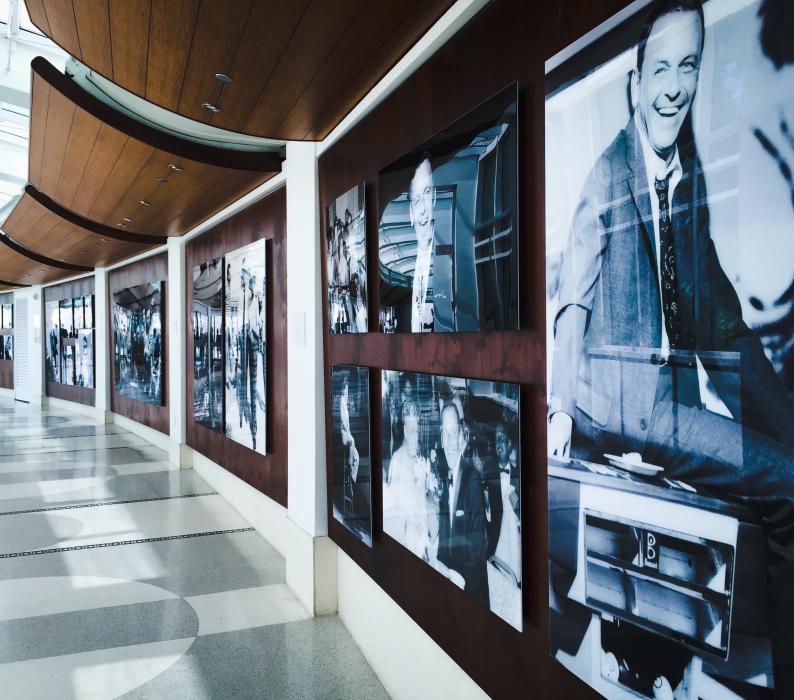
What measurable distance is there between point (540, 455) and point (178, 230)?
26.1 feet

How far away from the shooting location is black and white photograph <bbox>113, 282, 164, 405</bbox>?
11.1 m

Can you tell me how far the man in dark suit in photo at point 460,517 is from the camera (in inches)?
108

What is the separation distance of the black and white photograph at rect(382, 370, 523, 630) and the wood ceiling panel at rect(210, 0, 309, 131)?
5.46ft

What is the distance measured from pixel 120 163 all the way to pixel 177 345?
13.8 feet

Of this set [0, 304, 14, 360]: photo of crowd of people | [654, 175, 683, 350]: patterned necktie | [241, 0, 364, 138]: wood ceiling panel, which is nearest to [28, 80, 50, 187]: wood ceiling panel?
[241, 0, 364, 138]: wood ceiling panel

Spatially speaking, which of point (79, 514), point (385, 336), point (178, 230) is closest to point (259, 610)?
point (385, 336)

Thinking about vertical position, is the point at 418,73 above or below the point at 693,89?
above

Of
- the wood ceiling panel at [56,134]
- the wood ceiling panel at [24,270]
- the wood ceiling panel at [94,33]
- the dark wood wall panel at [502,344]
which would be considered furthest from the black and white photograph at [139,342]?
the dark wood wall panel at [502,344]

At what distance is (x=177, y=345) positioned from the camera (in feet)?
32.3

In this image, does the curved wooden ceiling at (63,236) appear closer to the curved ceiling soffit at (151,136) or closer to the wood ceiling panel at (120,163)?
the wood ceiling panel at (120,163)

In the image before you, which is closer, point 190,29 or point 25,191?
point 190,29

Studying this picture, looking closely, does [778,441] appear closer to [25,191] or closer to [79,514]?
[79,514]

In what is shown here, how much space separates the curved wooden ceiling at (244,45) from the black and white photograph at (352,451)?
1618 millimetres

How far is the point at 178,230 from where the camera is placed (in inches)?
365
